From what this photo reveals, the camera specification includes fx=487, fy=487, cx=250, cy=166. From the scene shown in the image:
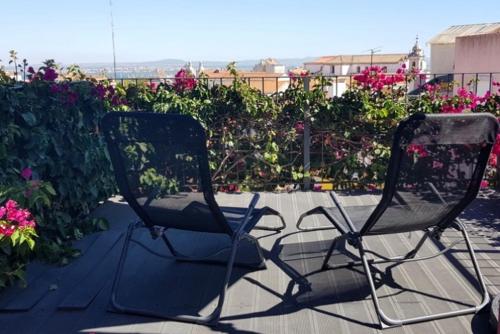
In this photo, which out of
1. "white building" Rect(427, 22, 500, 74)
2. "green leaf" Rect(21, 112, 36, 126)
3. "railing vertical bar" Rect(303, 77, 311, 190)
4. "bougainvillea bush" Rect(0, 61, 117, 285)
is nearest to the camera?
"bougainvillea bush" Rect(0, 61, 117, 285)

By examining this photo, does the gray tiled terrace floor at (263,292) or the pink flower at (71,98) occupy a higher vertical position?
the pink flower at (71,98)

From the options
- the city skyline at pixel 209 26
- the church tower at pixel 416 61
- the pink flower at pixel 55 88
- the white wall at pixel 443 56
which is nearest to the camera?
the pink flower at pixel 55 88

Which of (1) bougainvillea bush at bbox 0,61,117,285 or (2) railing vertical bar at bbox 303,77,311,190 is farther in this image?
(2) railing vertical bar at bbox 303,77,311,190

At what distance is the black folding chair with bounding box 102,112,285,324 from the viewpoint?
→ 242 cm

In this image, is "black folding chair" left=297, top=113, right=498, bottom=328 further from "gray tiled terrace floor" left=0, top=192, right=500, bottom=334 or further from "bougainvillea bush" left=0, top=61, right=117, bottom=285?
"bougainvillea bush" left=0, top=61, right=117, bottom=285

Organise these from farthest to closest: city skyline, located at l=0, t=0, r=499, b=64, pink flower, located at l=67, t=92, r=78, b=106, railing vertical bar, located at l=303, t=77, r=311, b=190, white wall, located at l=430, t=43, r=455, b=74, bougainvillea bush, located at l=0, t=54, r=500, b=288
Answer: white wall, located at l=430, t=43, r=455, b=74, city skyline, located at l=0, t=0, r=499, b=64, railing vertical bar, located at l=303, t=77, r=311, b=190, bougainvillea bush, located at l=0, t=54, r=500, b=288, pink flower, located at l=67, t=92, r=78, b=106

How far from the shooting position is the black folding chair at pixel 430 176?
7.46ft

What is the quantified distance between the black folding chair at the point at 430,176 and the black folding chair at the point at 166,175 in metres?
0.77

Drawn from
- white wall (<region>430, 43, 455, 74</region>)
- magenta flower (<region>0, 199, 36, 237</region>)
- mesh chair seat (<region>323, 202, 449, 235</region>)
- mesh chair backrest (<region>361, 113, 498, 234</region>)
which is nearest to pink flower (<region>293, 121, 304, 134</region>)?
mesh chair seat (<region>323, 202, 449, 235</region>)

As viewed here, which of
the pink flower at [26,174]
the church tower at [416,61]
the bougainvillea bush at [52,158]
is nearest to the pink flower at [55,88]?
the bougainvillea bush at [52,158]

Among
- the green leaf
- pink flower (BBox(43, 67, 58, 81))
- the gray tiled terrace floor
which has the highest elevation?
pink flower (BBox(43, 67, 58, 81))

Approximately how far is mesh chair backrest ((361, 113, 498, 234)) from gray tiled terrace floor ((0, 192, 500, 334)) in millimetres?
432

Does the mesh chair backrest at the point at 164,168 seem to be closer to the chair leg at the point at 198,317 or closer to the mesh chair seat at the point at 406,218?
the chair leg at the point at 198,317

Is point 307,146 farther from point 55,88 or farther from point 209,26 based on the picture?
point 209,26
